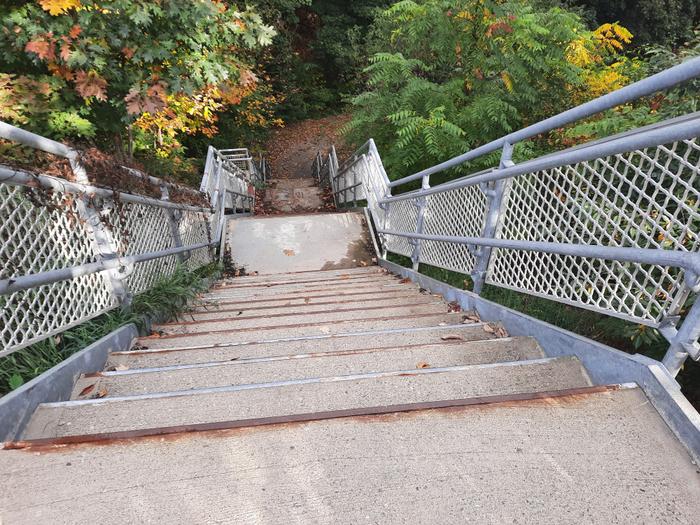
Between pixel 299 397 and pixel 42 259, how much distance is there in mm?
1789

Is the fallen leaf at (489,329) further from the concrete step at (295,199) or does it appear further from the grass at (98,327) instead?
the concrete step at (295,199)

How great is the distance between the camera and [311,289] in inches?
189

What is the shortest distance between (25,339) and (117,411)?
0.71m

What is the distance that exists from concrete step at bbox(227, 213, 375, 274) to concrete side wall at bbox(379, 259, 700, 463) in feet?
14.1

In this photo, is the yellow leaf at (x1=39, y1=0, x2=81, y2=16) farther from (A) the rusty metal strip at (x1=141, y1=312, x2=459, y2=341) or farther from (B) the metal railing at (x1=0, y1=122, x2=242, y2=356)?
(A) the rusty metal strip at (x1=141, y1=312, x2=459, y2=341)

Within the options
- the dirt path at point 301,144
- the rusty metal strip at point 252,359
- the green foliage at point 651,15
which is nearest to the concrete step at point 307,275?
the rusty metal strip at point 252,359

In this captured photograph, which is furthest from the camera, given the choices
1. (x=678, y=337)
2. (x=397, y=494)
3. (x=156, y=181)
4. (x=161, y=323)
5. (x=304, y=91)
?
(x=304, y=91)

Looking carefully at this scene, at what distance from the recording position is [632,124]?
132 inches

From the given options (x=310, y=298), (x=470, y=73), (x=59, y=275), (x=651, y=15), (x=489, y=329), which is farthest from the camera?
(x=651, y=15)

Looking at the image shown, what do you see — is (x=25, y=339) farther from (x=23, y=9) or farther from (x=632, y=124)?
(x=632, y=124)

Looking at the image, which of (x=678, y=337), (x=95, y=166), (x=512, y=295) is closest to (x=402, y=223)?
(x=512, y=295)

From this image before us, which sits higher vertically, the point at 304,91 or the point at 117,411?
the point at 304,91

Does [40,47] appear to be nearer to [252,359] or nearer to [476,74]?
[252,359]

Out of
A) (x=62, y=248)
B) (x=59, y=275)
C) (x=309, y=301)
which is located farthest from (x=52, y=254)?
(x=309, y=301)
